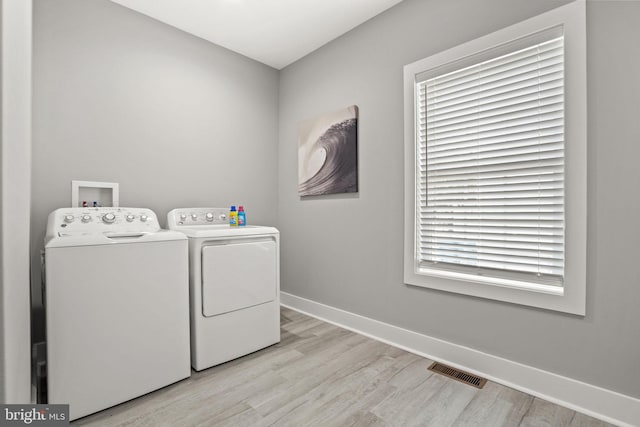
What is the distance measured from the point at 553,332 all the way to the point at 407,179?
116cm

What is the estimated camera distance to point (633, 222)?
129 cm

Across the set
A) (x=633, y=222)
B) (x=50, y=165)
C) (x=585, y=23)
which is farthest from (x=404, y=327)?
(x=50, y=165)

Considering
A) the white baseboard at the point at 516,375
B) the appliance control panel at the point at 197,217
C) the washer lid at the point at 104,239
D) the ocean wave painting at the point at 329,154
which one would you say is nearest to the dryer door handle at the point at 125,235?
the washer lid at the point at 104,239

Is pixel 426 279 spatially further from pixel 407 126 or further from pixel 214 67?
pixel 214 67

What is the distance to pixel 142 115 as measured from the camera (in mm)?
2238

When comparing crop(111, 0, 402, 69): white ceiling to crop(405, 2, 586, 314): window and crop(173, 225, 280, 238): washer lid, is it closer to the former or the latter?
crop(405, 2, 586, 314): window

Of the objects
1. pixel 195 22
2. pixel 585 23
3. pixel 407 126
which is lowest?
pixel 407 126

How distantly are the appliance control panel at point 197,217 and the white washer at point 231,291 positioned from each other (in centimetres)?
1

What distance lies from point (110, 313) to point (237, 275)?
68 centimetres

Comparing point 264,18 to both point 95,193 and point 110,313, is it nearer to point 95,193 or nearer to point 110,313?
point 95,193

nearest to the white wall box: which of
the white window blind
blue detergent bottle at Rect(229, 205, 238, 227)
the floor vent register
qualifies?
blue detergent bottle at Rect(229, 205, 238, 227)

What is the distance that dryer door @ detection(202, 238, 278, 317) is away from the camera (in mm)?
1793

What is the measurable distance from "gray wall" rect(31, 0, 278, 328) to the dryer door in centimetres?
84
